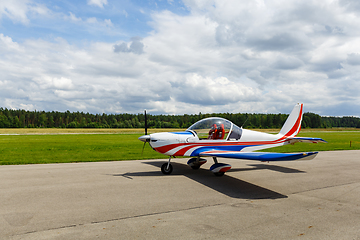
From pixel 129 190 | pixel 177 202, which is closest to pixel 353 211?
pixel 177 202

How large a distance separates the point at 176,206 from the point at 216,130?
468 centimetres

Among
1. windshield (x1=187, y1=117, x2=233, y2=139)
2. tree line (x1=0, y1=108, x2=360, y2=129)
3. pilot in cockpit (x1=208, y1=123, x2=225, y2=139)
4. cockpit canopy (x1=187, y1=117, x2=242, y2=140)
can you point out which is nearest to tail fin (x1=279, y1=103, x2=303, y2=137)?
cockpit canopy (x1=187, y1=117, x2=242, y2=140)

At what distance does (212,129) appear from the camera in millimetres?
9758

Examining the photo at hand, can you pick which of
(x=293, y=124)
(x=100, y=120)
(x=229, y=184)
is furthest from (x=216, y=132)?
(x=100, y=120)

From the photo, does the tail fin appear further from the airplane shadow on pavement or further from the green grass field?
the green grass field

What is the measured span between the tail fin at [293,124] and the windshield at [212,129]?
3826mm

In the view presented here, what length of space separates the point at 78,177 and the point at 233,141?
20.3 ft

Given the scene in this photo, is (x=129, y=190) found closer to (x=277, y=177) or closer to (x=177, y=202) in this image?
(x=177, y=202)

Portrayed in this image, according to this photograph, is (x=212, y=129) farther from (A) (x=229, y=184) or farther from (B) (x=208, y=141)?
(A) (x=229, y=184)

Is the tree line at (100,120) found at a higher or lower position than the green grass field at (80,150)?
higher

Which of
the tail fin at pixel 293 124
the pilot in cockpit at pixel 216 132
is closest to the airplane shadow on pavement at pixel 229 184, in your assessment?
the pilot in cockpit at pixel 216 132

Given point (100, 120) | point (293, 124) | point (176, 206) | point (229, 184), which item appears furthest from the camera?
point (100, 120)

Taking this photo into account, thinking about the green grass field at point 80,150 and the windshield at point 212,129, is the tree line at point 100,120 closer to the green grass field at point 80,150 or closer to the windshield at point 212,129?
the green grass field at point 80,150

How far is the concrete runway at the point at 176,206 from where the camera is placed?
4.24m
